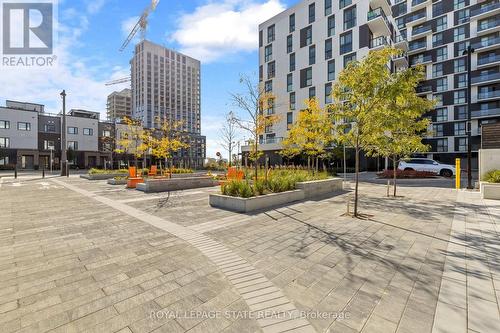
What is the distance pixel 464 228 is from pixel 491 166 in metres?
11.2

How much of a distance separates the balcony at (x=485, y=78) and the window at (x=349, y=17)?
25.4 m

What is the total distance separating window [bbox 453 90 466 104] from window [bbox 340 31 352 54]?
81.9 feet

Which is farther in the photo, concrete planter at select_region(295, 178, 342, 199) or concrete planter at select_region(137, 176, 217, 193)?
concrete planter at select_region(137, 176, 217, 193)

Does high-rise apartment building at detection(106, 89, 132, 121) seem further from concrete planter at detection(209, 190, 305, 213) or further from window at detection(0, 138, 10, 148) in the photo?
concrete planter at detection(209, 190, 305, 213)

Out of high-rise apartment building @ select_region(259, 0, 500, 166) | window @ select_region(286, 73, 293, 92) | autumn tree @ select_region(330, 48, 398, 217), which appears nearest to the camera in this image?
autumn tree @ select_region(330, 48, 398, 217)

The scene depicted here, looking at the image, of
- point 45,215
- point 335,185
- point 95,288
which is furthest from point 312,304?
point 335,185

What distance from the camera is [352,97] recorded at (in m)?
7.78

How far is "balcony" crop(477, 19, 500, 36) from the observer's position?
3972 cm

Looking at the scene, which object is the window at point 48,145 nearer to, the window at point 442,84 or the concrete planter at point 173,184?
the concrete planter at point 173,184

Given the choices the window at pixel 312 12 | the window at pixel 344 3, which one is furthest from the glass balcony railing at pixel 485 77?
the window at pixel 312 12

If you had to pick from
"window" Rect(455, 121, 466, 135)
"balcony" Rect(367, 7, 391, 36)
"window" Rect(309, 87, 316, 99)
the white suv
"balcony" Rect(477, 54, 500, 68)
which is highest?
"balcony" Rect(367, 7, 391, 36)

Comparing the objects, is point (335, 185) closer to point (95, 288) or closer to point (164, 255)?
point (164, 255)

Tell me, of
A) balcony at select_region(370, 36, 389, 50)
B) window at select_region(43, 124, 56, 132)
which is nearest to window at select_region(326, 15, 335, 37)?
balcony at select_region(370, 36, 389, 50)

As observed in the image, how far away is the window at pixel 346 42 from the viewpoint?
3381 centimetres
